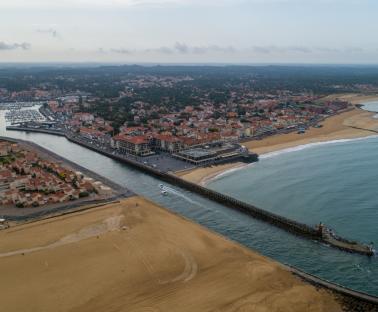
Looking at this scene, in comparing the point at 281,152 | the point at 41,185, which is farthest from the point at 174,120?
the point at 41,185

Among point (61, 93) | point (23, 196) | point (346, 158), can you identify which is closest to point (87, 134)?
point (23, 196)

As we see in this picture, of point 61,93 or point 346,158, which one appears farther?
point 61,93

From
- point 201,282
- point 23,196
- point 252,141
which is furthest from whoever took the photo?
point 252,141

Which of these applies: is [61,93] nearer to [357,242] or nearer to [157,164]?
[157,164]

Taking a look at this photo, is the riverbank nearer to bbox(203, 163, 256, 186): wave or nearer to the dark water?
bbox(203, 163, 256, 186): wave

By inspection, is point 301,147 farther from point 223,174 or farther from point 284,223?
point 284,223

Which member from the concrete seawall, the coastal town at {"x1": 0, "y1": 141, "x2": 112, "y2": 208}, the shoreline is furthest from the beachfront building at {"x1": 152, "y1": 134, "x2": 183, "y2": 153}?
the coastal town at {"x1": 0, "y1": 141, "x2": 112, "y2": 208}

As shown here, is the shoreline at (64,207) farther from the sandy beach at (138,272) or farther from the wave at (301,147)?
the wave at (301,147)
